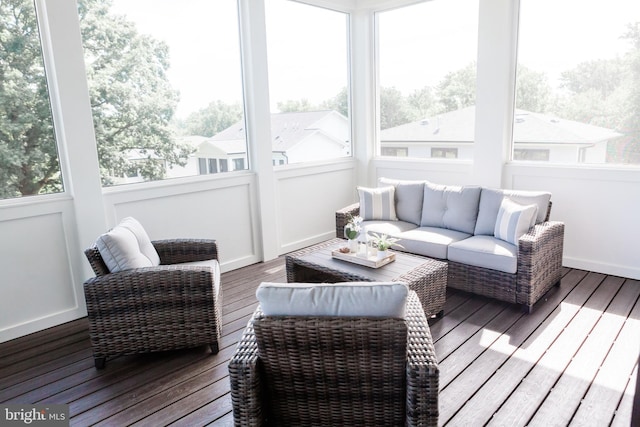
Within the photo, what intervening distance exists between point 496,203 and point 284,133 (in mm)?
2277

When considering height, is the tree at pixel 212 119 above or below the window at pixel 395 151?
above

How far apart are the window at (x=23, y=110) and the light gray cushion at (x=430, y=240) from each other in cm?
288

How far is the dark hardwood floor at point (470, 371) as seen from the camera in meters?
2.19

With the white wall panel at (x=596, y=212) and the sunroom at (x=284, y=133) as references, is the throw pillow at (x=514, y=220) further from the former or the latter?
the white wall panel at (x=596, y=212)

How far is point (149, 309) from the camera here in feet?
8.68

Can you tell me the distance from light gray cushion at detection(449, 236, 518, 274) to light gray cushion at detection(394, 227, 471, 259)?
0.28 ft

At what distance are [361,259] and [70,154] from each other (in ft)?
7.40

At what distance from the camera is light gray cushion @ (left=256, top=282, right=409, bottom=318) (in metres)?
1.60

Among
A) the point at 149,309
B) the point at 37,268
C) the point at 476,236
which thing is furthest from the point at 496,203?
the point at 37,268

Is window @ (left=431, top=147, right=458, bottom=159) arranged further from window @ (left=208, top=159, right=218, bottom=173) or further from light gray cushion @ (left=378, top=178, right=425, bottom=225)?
window @ (left=208, top=159, right=218, bottom=173)

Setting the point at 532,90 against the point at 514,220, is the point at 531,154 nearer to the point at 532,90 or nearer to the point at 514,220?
the point at 532,90

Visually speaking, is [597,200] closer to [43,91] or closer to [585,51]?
[585,51]

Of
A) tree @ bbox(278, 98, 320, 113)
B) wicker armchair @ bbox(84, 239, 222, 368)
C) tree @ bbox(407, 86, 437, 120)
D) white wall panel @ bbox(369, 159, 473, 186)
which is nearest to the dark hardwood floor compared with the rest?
wicker armchair @ bbox(84, 239, 222, 368)

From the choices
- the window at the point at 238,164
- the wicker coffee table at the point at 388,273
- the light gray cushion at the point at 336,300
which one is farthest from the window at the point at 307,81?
the light gray cushion at the point at 336,300
